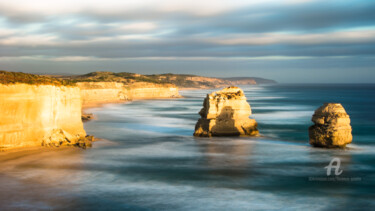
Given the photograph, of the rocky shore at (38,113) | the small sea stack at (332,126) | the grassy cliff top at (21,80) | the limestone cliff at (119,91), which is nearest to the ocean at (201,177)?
the small sea stack at (332,126)

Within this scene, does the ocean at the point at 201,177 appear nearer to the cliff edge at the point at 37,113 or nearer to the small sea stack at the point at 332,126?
the small sea stack at the point at 332,126

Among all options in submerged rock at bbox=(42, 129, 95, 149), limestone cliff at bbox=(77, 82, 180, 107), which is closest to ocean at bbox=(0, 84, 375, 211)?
submerged rock at bbox=(42, 129, 95, 149)

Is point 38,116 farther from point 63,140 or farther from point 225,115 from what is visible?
point 225,115

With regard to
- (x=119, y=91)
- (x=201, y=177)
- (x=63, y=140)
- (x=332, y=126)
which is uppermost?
(x=119, y=91)

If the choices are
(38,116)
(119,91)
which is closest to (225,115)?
(38,116)

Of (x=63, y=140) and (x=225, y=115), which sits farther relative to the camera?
(x=225, y=115)
